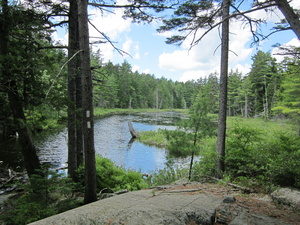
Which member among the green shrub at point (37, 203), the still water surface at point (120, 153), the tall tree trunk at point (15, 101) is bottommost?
the still water surface at point (120, 153)

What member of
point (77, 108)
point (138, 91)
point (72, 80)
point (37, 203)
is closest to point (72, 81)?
point (72, 80)

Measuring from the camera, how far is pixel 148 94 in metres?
76.7

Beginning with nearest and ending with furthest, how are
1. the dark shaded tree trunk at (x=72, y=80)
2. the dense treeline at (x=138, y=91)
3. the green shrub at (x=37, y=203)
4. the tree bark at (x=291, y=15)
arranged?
the tree bark at (x=291, y=15) → the green shrub at (x=37, y=203) → the dense treeline at (x=138, y=91) → the dark shaded tree trunk at (x=72, y=80)

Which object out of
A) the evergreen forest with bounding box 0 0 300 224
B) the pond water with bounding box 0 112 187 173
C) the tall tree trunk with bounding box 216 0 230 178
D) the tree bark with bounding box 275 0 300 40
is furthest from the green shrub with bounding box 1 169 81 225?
the pond water with bounding box 0 112 187 173

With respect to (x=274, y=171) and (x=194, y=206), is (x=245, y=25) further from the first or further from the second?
(x=194, y=206)

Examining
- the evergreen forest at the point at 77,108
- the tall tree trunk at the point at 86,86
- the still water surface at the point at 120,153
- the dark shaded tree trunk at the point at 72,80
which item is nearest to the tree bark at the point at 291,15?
the evergreen forest at the point at 77,108

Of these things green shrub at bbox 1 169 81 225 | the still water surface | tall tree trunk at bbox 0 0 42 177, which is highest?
tall tree trunk at bbox 0 0 42 177

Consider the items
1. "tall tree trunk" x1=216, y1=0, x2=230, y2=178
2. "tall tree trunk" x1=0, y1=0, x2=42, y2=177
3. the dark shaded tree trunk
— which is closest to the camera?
"tall tree trunk" x1=0, y1=0, x2=42, y2=177

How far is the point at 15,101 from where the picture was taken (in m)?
5.64

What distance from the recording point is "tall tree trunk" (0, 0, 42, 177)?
5.03m

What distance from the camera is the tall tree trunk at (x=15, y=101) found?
503cm

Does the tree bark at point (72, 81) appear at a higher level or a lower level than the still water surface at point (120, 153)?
higher

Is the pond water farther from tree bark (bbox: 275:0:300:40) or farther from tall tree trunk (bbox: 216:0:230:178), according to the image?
tree bark (bbox: 275:0:300:40)

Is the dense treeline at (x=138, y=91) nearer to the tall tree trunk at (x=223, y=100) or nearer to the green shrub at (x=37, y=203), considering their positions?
the tall tree trunk at (x=223, y=100)
